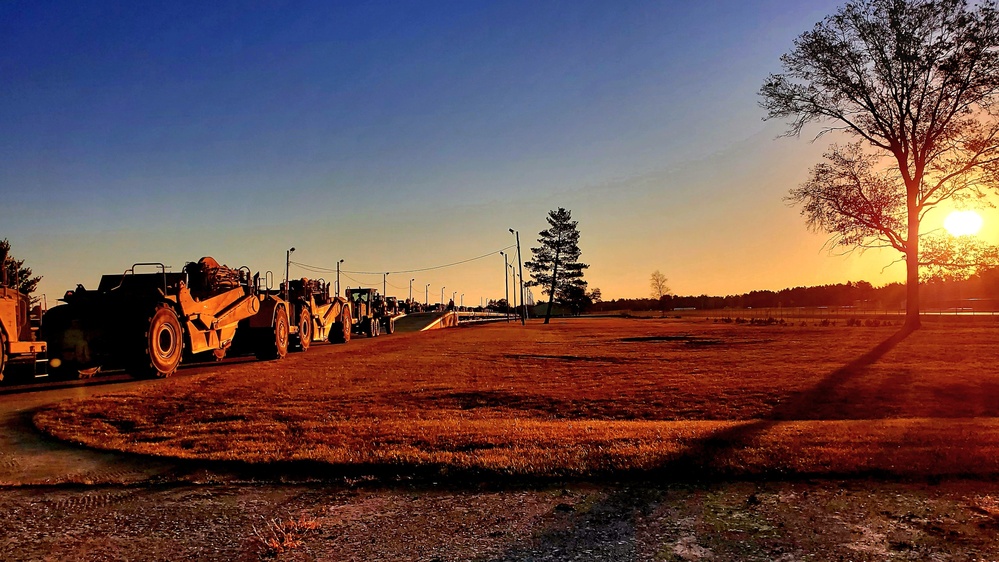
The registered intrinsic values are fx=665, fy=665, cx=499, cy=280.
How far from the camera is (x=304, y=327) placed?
1015 inches

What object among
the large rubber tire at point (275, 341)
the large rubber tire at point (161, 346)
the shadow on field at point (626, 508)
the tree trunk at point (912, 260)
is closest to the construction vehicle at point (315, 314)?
the large rubber tire at point (275, 341)

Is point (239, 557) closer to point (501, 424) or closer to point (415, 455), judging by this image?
point (415, 455)

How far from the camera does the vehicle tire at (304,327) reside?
25219 mm

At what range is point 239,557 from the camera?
450 centimetres

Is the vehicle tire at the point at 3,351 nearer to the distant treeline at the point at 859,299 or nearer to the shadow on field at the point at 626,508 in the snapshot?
Result: the shadow on field at the point at 626,508

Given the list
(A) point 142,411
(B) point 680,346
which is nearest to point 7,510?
(A) point 142,411

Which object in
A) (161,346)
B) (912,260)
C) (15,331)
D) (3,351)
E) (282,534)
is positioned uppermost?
(912,260)

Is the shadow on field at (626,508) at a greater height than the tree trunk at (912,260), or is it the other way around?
the tree trunk at (912,260)

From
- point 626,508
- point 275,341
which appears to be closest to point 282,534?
point 626,508

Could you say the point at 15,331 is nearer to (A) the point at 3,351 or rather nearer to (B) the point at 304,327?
(A) the point at 3,351

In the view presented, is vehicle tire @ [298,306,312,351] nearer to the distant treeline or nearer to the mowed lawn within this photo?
the mowed lawn

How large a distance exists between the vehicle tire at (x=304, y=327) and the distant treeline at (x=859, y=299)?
66.6 metres

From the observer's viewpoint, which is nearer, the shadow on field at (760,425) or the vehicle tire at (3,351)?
the shadow on field at (760,425)

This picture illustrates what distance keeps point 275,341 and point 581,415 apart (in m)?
12.9
